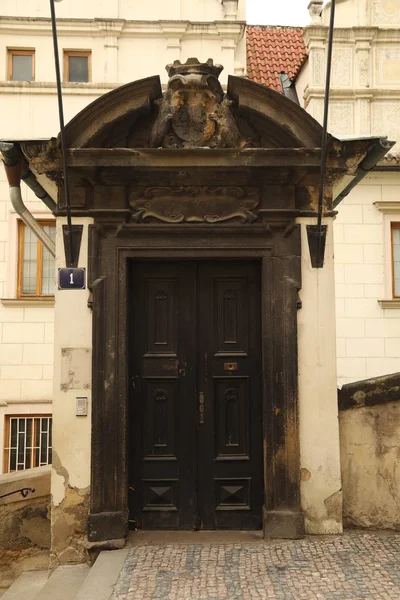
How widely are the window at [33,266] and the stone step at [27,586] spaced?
7229 millimetres

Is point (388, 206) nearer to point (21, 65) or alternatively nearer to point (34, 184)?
point (21, 65)

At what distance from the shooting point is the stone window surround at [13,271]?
12703 millimetres

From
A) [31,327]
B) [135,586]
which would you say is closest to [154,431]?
[135,586]

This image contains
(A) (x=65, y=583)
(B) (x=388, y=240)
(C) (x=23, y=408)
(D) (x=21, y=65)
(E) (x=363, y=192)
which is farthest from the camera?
(D) (x=21, y=65)

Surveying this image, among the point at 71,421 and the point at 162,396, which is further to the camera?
the point at 162,396

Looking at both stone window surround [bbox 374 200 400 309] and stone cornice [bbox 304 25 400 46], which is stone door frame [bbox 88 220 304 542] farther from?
stone cornice [bbox 304 25 400 46]

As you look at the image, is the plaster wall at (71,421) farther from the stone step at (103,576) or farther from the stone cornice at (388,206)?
the stone cornice at (388,206)

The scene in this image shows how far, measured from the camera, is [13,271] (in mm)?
12836

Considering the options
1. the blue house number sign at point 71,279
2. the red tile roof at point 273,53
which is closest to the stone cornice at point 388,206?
the red tile roof at point 273,53

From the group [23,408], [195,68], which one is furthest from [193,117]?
[23,408]

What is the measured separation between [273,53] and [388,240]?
19.1ft

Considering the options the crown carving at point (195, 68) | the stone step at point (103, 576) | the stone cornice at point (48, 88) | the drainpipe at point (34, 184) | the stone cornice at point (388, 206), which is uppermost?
the stone cornice at point (48, 88)

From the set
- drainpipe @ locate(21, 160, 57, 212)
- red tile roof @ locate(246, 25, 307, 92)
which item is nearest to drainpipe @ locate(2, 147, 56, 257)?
drainpipe @ locate(21, 160, 57, 212)

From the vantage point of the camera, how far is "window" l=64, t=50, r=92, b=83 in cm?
1323
